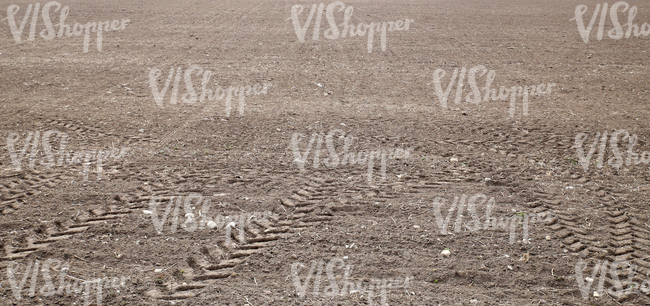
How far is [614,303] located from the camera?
4168 mm

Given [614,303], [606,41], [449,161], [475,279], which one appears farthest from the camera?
[606,41]

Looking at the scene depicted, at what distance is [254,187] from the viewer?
601 cm

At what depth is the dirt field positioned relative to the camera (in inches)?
176

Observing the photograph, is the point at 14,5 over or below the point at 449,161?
over

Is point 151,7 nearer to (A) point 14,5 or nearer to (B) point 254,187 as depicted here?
(A) point 14,5

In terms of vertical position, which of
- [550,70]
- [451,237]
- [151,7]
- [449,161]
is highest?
[151,7]

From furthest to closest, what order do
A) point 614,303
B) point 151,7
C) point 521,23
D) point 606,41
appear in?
point 151,7, point 521,23, point 606,41, point 614,303

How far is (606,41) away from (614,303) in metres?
11.4

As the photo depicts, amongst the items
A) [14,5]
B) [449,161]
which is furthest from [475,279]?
[14,5]

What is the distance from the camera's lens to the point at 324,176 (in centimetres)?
629

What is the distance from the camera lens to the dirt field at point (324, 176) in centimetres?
447

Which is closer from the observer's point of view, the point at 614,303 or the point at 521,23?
the point at 614,303

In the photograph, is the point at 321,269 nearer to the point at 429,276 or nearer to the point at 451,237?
the point at 429,276

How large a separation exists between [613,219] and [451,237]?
190 centimetres
